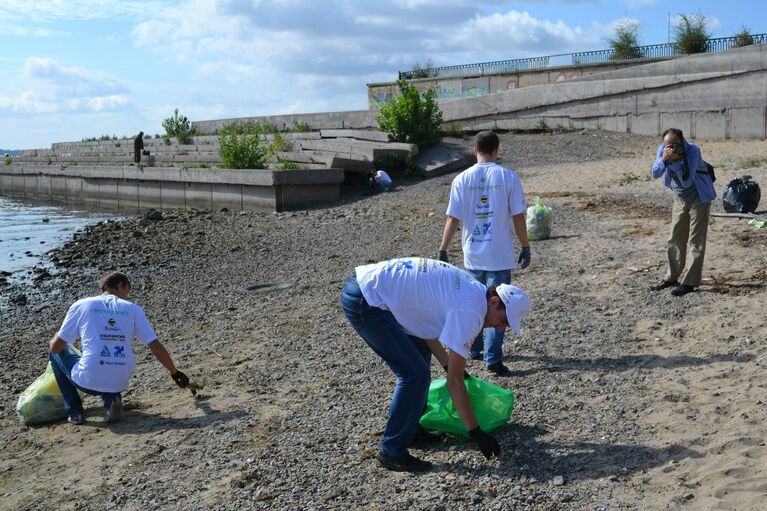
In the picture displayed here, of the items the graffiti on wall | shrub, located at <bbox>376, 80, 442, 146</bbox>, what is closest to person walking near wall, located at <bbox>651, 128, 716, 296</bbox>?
shrub, located at <bbox>376, 80, 442, 146</bbox>

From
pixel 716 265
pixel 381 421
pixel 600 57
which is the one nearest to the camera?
pixel 381 421

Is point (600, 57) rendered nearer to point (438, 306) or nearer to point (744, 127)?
point (744, 127)

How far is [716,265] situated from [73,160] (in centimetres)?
3483

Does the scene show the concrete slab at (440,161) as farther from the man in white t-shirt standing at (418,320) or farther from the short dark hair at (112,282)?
the man in white t-shirt standing at (418,320)

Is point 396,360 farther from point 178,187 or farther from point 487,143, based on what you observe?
point 178,187

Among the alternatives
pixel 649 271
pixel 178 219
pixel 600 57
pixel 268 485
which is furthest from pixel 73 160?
pixel 268 485

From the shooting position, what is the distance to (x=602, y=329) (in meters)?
8.02

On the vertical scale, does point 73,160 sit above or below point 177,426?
above

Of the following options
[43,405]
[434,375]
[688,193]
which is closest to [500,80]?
[688,193]

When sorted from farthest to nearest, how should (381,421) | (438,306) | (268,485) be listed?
1. (381,421)
2. (268,485)
3. (438,306)

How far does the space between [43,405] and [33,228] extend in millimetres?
18660

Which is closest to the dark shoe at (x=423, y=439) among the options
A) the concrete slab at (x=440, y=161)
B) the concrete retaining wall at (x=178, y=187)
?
the concrete retaining wall at (x=178, y=187)

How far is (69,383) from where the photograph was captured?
7.06 meters

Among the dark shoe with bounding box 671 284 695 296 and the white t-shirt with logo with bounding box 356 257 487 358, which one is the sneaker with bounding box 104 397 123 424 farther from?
the dark shoe with bounding box 671 284 695 296
